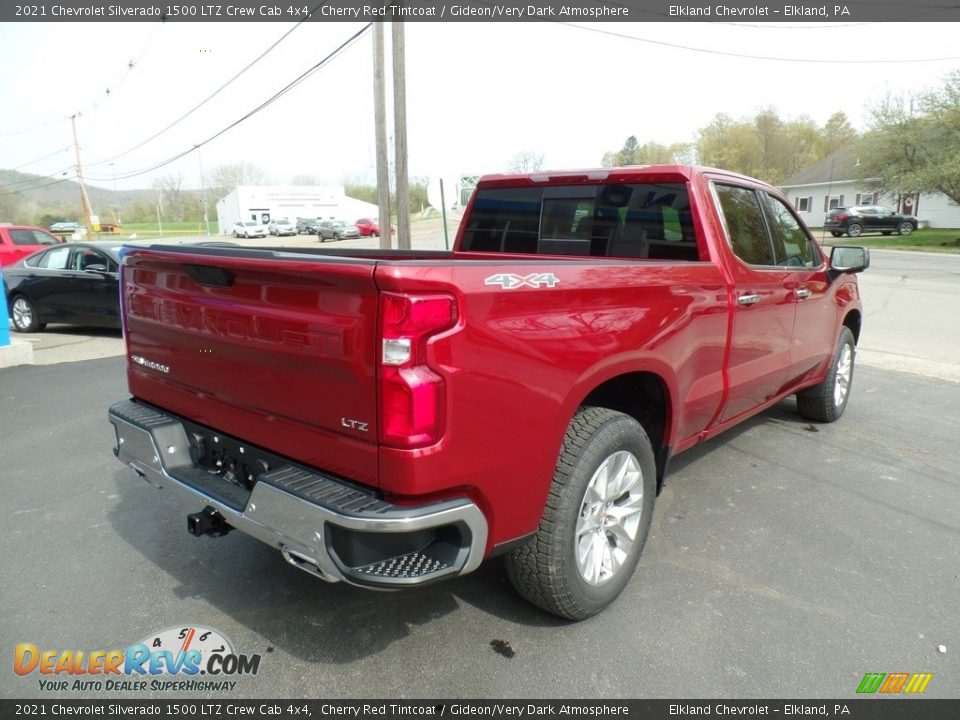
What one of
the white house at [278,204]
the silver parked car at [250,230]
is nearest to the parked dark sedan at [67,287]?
the silver parked car at [250,230]

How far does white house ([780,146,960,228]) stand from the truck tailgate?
139ft

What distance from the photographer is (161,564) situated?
329cm

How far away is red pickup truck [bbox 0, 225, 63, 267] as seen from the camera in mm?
16516

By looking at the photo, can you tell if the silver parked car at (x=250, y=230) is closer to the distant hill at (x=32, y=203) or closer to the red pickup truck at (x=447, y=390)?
the distant hill at (x=32, y=203)

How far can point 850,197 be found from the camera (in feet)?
172

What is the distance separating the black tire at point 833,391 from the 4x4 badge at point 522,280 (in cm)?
388

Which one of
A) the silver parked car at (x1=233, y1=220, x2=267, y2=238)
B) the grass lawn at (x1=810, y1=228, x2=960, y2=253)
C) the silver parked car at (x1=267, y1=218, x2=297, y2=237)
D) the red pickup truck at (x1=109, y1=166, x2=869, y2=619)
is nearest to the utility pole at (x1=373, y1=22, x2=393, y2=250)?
the red pickup truck at (x1=109, y1=166, x2=869, y2=619)

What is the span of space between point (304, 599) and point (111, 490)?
78.4 inches

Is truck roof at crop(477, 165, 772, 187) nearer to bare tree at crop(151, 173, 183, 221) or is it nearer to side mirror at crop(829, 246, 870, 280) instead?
side mirror at crop(829, 246, 870, 280)

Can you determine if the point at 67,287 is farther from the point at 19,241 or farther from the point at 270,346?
the point at 270,346

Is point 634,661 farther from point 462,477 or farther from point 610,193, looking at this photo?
point 610,193

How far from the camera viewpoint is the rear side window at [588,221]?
365 cm

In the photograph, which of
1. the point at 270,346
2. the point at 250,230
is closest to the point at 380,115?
the point at 270,346

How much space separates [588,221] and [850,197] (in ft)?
189
